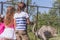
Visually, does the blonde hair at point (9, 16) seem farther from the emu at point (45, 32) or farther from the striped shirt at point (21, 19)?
the emu at point (45, 32)

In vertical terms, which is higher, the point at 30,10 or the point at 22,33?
the point at 30,10

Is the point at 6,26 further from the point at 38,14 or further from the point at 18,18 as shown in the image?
the point at 38,14

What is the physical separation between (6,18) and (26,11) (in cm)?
60

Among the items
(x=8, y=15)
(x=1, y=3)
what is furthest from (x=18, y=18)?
(x=1, y=3)

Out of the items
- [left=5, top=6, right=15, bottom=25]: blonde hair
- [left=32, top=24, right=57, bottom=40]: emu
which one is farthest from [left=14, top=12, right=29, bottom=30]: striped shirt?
[left=32, top=24, right=57, bottom=40]: emu

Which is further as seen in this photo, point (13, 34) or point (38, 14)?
point (38, 14)

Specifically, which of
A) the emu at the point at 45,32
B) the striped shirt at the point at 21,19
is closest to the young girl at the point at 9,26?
the striped shirt at the point at 21,19

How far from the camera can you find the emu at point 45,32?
27.4ft

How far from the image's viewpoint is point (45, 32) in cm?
846

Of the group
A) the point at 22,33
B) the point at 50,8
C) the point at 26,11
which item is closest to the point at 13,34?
the point at 22,33

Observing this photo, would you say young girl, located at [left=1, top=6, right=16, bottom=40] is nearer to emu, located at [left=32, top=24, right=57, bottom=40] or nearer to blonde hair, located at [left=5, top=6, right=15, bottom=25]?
blonde hair, located at [left=5, top=6, right=15, bottom=25]

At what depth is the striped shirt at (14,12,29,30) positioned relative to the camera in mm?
7512

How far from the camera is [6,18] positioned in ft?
25.7

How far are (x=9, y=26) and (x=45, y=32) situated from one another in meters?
1.28
